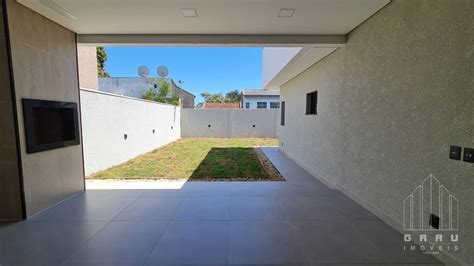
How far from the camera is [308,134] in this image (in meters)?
6.30

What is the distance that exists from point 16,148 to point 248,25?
363cm

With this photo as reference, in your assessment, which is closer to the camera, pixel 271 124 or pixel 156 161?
pixel 156 161

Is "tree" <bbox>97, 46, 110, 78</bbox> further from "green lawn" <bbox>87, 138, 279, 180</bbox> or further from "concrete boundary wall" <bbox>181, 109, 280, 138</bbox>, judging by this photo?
"green lawn" <bbox>87, 138, 279, 180</bbox>

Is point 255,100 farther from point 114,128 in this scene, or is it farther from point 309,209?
point 309,209

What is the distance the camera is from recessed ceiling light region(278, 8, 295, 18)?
3.05 metres

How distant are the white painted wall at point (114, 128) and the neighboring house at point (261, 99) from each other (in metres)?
14.0

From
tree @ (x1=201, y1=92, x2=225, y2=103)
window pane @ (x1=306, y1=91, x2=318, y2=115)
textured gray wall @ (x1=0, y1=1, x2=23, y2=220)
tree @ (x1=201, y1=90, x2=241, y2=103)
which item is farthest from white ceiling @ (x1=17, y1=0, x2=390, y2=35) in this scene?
tree @ (x1=201, y1=90, x2=241, y2=103)

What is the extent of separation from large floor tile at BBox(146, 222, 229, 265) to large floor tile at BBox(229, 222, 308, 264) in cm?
11

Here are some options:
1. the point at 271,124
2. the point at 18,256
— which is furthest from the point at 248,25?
the point at 271,124

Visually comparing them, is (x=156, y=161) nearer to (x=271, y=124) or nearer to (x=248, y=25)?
(x=248, y=25)

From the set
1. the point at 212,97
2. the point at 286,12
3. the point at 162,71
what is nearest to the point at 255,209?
the point at 286,12

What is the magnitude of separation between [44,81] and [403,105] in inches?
192

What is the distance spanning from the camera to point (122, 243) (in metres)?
2.59

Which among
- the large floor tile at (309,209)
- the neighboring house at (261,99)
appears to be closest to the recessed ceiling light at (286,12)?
the large floor tile at (309,209)
